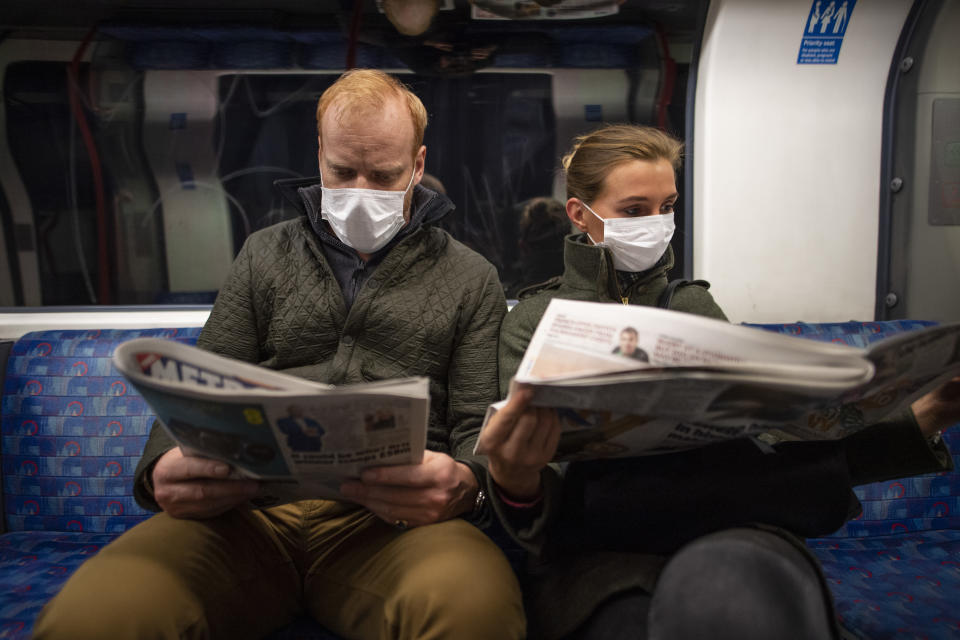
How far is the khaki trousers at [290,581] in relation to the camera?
114 cm

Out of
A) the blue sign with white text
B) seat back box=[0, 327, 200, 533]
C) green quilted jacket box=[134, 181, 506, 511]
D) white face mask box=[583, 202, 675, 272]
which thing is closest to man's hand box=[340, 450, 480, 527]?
green quilted jacket box=[134, 181, 506, 511]

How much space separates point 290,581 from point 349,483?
48cm

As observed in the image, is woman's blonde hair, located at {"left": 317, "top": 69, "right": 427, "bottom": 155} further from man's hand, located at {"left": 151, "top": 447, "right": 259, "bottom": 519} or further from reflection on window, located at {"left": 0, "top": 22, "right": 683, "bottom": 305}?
reflection on window, located at {"left": 0, "top": 22, "right": 683, "bottom": 305}

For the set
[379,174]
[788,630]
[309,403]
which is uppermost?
[379,174]

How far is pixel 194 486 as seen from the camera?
1258 mm

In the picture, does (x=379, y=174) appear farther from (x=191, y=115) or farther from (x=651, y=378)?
(x=191, y=115)

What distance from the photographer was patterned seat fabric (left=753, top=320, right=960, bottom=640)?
1620mm

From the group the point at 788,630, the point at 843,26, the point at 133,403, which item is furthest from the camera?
the point at 843,26

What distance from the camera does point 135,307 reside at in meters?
2.82

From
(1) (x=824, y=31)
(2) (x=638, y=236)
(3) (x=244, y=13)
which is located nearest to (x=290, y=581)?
(2) (x=638, y=236)

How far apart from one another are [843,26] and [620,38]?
82 centimetres

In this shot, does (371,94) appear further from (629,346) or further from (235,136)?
(235,136)

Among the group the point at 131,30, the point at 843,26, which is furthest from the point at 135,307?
the point at 843,26

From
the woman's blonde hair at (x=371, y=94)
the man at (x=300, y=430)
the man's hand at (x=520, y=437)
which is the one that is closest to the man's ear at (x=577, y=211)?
the woman's blonde hair at (x=371, y=94)
